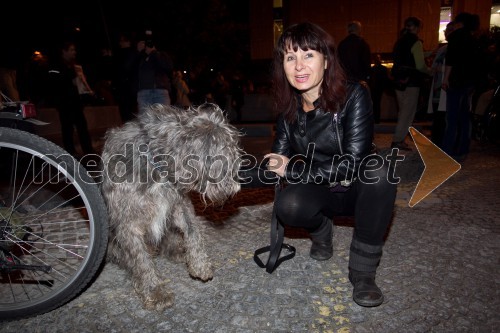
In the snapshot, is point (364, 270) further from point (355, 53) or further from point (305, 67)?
point (355, 53)

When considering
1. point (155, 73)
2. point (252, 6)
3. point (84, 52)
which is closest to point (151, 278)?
point (155, 73)

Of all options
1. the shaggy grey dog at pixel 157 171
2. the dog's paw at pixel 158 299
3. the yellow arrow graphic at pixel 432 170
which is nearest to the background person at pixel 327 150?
the shaggy grey dog at pixel 157 171

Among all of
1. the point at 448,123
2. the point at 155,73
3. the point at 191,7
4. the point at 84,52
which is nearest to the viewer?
the point at 448,123

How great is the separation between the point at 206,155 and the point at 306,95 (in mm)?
1003

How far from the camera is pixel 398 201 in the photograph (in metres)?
4.56

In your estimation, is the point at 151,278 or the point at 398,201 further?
the point at 398,201

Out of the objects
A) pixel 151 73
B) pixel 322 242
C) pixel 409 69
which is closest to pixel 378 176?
pixel 322 242

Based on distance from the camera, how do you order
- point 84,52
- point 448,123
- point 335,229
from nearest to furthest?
1. point 335,229
2. point 448,123
3. point 84,52

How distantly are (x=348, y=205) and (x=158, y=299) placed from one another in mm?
1671

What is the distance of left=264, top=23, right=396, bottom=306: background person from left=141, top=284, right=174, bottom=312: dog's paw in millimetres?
1065

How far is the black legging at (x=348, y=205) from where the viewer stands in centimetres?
251

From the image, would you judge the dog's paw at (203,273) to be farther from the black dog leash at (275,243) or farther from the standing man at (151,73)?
the standing man at (151,73)

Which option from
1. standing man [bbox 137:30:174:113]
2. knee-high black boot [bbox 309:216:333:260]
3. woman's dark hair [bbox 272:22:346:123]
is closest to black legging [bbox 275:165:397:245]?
knee-high black boot [bbox 309:216:333:260]

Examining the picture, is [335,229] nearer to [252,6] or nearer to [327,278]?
[327,278]
